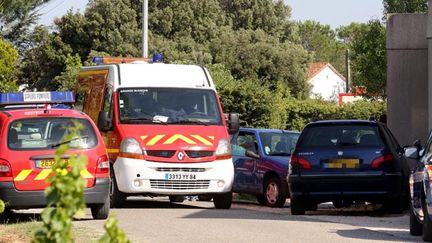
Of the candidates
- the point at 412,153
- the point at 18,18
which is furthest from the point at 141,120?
the point at 18,18

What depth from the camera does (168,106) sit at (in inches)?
794

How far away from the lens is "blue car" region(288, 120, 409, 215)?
1880 cm

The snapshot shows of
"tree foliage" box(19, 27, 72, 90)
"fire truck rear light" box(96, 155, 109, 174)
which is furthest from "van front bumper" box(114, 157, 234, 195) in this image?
"tree foliage" box(19, 27, 72, 90)

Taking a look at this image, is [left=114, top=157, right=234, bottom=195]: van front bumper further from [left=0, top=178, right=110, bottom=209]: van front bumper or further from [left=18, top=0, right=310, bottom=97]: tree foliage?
[left=18, top=0, right=310, bottom=97]: tree foliage

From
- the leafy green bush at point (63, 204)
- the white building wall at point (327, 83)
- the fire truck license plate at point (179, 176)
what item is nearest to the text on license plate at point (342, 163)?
the fire truck license plate at point (179, 176)

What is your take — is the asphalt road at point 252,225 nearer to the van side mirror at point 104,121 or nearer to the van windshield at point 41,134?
the van windshield at point 41,134

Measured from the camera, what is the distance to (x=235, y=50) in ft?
242

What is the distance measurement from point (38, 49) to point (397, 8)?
37.0 meters

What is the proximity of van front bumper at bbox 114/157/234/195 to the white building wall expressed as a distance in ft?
293

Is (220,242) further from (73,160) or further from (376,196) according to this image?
(73,160)

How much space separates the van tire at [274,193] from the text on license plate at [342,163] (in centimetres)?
358

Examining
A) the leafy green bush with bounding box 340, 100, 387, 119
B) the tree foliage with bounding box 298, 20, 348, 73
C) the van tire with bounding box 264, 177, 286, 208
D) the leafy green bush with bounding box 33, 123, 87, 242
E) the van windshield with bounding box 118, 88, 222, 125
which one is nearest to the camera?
the leafy green bush with bounding box 33, 123, 87, 242

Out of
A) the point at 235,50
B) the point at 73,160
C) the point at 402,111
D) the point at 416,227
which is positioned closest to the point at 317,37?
the point at 235,50

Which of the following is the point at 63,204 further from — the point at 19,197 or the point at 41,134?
the point at 41,134
